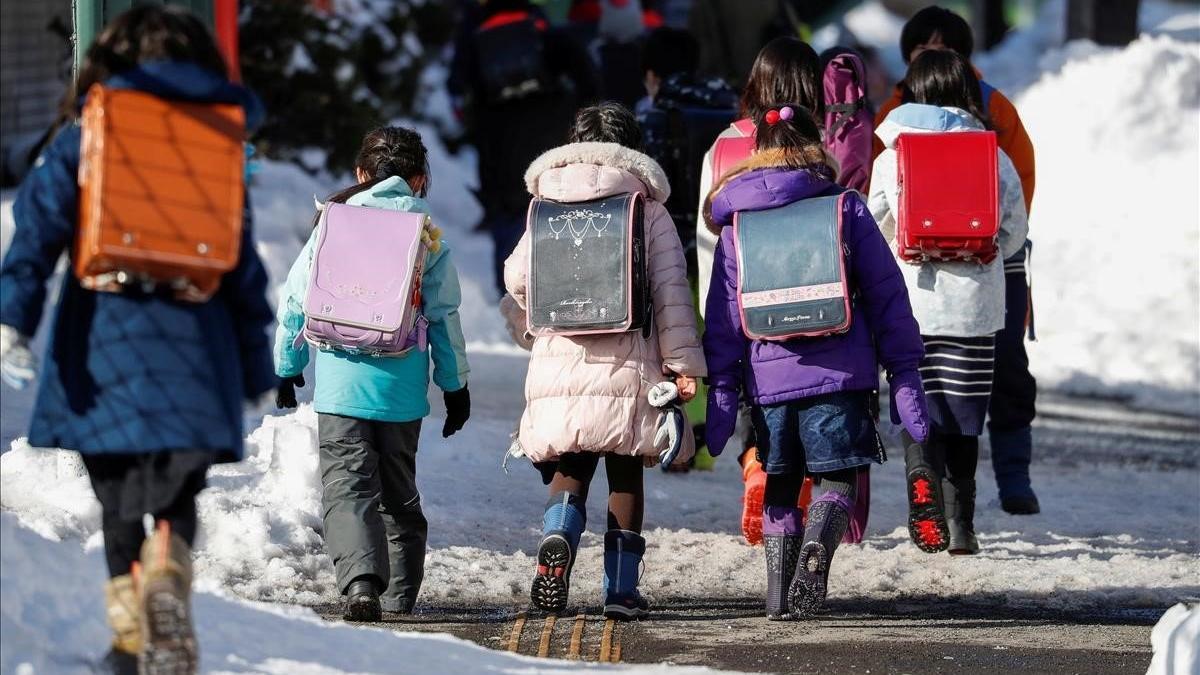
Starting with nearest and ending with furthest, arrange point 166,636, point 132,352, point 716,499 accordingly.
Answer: point 166,636 → point 132,352 → point 716,499

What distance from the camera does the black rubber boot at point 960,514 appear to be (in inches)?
319

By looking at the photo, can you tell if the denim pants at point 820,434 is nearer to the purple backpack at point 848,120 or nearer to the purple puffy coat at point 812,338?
the purple puffy coat at point 812,338

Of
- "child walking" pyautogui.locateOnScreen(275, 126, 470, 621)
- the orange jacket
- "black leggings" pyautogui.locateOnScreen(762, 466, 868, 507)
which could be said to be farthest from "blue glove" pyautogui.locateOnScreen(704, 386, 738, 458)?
the orange jacket

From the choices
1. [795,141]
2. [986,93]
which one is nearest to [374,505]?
[795,141]

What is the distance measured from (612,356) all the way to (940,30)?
8.67ft

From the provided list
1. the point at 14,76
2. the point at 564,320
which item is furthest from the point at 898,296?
the point at 14,76

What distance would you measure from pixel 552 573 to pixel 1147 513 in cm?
345

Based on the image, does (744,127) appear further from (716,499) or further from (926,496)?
(716,499)

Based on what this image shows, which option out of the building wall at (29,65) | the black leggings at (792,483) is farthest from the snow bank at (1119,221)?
the building wall at (29,65)

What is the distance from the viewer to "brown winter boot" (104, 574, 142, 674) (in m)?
5.08

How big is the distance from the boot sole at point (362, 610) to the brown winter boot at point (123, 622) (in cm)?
158

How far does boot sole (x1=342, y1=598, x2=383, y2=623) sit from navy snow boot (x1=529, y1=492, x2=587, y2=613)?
0.48m

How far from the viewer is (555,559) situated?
6.84 metres

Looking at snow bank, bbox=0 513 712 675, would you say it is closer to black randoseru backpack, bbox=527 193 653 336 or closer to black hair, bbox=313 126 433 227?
black randoseru backpack, bbox=527 193 653 336
